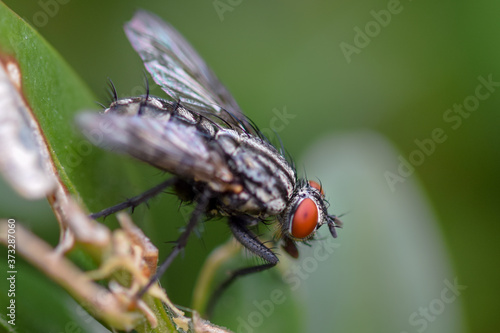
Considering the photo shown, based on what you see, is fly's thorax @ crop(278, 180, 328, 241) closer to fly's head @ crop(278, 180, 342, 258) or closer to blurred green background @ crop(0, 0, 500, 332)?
fly's head @ crop(278, 180, 342, 258)

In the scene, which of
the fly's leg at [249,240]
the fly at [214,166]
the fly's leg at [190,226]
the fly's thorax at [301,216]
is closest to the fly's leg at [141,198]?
the fly at [214,166]

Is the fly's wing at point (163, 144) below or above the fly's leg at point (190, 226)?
above

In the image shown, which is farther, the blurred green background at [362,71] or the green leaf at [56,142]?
the blurred green background at [362,71]

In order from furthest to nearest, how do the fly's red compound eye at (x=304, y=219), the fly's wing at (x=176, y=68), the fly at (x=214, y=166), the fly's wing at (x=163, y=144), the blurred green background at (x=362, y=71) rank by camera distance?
the blurred green background at (x=362, y=71)
the fly's wing at (x=176, y=68)
the fly's red compound eye at (x=304, y=219)
the fly at (x=214, y=166)
the fly's wing at (x=163, y=144)

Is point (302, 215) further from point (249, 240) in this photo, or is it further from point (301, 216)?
point (249, 240)

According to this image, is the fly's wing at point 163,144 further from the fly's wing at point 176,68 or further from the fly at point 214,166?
the fly's wing at point 176,68

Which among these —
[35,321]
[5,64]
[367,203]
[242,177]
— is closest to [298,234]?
[242,177]

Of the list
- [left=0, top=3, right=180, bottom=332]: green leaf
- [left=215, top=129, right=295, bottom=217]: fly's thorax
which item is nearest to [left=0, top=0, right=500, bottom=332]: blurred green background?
[left=215, top=129, right=295, bottom=217]: fly's thorax

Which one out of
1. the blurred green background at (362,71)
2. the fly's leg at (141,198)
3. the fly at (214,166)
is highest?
the blurred green background at (362,71)
